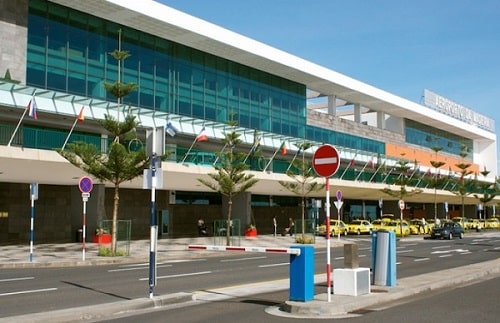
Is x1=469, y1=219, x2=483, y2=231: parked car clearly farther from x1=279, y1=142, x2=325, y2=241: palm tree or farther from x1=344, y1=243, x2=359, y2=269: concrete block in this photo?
x1=344, y1=243, x2=359, y2=269: concrete block

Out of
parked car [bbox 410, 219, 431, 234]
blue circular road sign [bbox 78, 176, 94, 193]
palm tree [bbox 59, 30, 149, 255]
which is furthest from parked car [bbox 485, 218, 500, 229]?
blue circular road sign [bbox 78, 176, 94, 193]

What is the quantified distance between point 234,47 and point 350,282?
121 ft

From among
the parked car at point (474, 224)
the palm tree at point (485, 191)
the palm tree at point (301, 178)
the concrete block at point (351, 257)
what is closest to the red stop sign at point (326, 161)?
the concrete block at point (351, 257)

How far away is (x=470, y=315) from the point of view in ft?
35.6

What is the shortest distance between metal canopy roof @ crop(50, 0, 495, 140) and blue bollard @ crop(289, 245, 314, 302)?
30.4 metres

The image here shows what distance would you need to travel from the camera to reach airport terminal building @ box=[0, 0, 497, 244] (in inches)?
1384

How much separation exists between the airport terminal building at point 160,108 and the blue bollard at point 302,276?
38.8ft

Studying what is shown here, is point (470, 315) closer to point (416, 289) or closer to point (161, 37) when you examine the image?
point (416, 289)

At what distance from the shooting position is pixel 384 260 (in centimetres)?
1444

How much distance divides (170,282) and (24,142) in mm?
15659

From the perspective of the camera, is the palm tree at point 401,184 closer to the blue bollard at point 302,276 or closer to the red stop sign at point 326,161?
the red stop sign at point 326,161

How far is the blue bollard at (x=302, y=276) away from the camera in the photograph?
1175 centimetres

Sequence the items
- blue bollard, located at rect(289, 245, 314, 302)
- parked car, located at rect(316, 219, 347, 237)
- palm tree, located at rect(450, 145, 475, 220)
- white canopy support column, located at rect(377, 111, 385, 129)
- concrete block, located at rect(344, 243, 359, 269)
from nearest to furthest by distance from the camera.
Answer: blue bollard, located at rect(289, 245, 314, 302) < concrete block, located at rect(344, 243, 359, 269) < parked car, located at rect(316, 219, 347, 237) < white canopy support column, located at rect(377, 111, 385, 129) < palm tree, located at rect(450, 145, 475, 220)

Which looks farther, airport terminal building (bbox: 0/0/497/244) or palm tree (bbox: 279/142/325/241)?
palm tree (bbox: 279/142/325/241)
